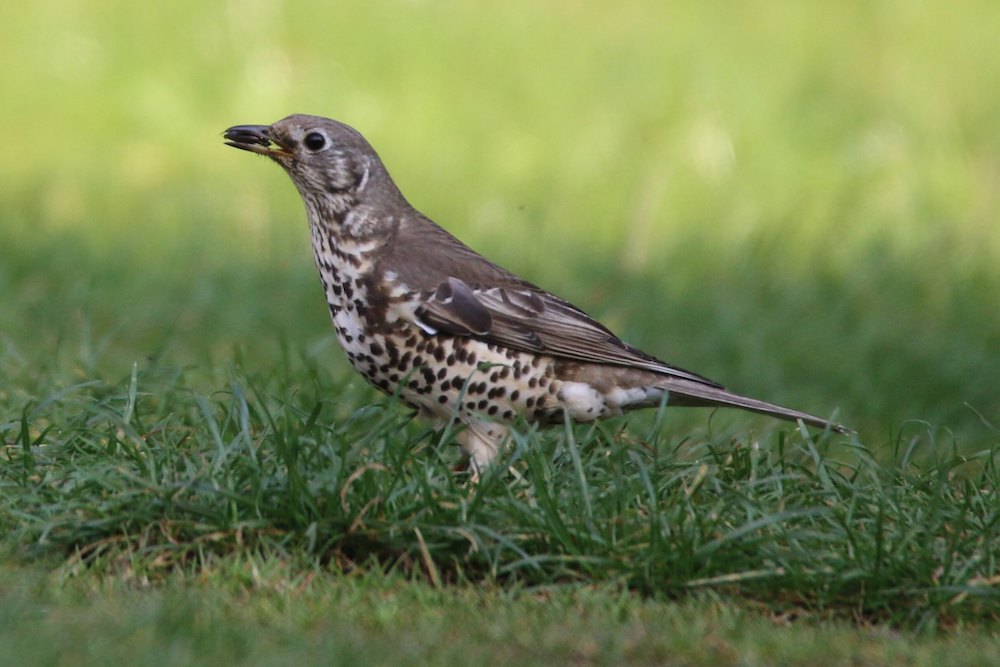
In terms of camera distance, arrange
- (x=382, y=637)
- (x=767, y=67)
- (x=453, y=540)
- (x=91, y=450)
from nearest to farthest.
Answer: (x=382, y=637) → (x=453, y=540) → (x=91, y=450) → (x=767, y=67)

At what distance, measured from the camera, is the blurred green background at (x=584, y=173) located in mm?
8906

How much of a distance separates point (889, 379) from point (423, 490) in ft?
16.0

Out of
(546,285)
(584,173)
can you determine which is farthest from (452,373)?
(584,173)

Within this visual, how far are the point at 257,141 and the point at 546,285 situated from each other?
156 inches

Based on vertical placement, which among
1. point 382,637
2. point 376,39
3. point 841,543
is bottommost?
point 382,637

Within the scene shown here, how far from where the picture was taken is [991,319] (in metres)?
9.89

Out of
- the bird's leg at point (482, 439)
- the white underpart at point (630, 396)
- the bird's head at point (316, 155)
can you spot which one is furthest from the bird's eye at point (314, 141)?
the white underpart at point (630, 396)

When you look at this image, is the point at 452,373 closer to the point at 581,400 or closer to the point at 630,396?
the point at 581,400

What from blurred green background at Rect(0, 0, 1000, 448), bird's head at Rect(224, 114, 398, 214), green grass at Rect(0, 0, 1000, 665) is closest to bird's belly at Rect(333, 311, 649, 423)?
green grass at Rect(0, 0, 1000, 665)

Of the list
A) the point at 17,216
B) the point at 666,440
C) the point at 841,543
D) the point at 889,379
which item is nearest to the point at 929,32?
the point at 889,379

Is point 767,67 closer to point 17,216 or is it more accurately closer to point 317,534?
point 17,216

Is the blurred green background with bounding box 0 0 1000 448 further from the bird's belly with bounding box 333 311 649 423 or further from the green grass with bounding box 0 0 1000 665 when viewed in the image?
the bird's belly with bounding box 333 311 649 423

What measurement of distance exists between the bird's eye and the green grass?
82cm

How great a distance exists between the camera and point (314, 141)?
19.4 ft
